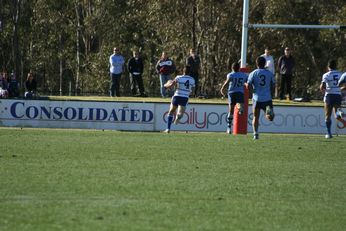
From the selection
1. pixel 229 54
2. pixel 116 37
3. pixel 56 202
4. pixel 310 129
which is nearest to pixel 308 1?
pixel 229 54

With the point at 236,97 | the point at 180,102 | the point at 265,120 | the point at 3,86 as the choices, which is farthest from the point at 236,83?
the point at 3,86

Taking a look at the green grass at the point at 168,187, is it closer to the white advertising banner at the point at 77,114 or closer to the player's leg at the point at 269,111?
the player's leg at the point at 269,111

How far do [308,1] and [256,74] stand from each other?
82.6ft

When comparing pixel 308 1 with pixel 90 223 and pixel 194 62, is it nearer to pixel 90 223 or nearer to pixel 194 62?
pixel 194 62

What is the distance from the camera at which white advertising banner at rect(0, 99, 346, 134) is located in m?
28.3

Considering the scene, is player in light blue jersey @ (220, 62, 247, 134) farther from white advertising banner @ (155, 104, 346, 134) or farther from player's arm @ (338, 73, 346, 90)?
white advertising banner @ (155, 104, 346, 134)

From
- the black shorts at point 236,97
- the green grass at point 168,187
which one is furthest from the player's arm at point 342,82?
the green grass at point 168,187

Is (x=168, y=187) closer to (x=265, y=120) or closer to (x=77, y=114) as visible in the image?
(x=77, y=114)

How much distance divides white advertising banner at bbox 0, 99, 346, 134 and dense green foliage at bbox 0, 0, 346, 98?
1493 cm

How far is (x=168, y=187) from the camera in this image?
1216 centimetres

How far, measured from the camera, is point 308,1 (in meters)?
46.5

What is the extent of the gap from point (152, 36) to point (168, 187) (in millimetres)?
40156

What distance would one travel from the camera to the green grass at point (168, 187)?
9797mm

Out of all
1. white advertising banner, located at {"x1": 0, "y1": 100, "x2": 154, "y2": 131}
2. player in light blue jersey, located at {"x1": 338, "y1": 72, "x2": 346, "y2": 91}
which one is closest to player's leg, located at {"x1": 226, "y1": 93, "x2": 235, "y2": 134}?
player in light blue jersey, located at {"x1": 338, "y1": 72, "x2": 346, "y2": 91}
